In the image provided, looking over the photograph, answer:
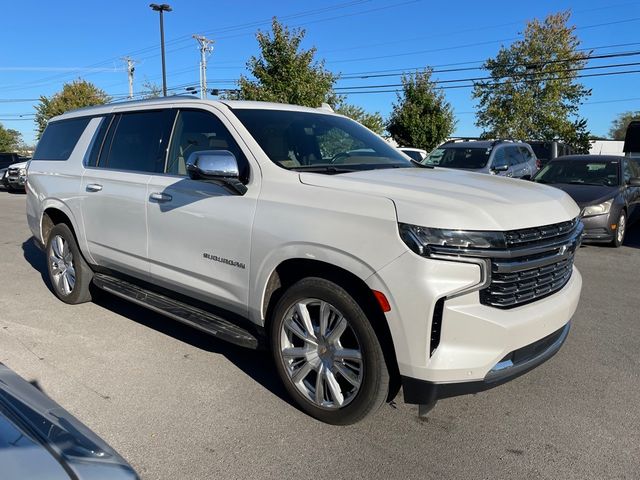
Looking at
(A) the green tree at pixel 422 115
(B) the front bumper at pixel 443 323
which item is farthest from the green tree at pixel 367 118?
(B) the front bumper at pixel 443 323

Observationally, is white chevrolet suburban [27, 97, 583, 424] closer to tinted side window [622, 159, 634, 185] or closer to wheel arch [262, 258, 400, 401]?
wheel arch [262, 258, 400, 401]

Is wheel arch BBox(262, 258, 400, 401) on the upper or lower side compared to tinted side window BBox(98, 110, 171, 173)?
lower

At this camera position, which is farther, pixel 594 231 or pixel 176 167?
pixel 594 231

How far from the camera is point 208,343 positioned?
14.6 feet

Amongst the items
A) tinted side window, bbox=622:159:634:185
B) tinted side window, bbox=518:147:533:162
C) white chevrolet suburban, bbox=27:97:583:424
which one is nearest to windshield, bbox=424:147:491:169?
tinted side window, bbox=518:147:533:162

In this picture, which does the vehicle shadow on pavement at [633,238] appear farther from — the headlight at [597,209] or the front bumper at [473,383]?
the front bumper at [473,383]

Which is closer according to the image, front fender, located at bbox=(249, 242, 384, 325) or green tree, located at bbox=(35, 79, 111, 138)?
front fender, located at bbox=(249, 242, 384, 325)

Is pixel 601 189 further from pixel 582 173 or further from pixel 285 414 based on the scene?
pixel 285 414

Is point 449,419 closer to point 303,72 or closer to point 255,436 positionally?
point 255,436

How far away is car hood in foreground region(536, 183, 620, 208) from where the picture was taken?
8.67 meters

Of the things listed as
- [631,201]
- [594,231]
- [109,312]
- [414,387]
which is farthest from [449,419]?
[631,201]

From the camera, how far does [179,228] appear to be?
3.86 metres

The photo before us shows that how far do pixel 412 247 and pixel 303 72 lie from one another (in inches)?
671

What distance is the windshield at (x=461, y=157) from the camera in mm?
13327
